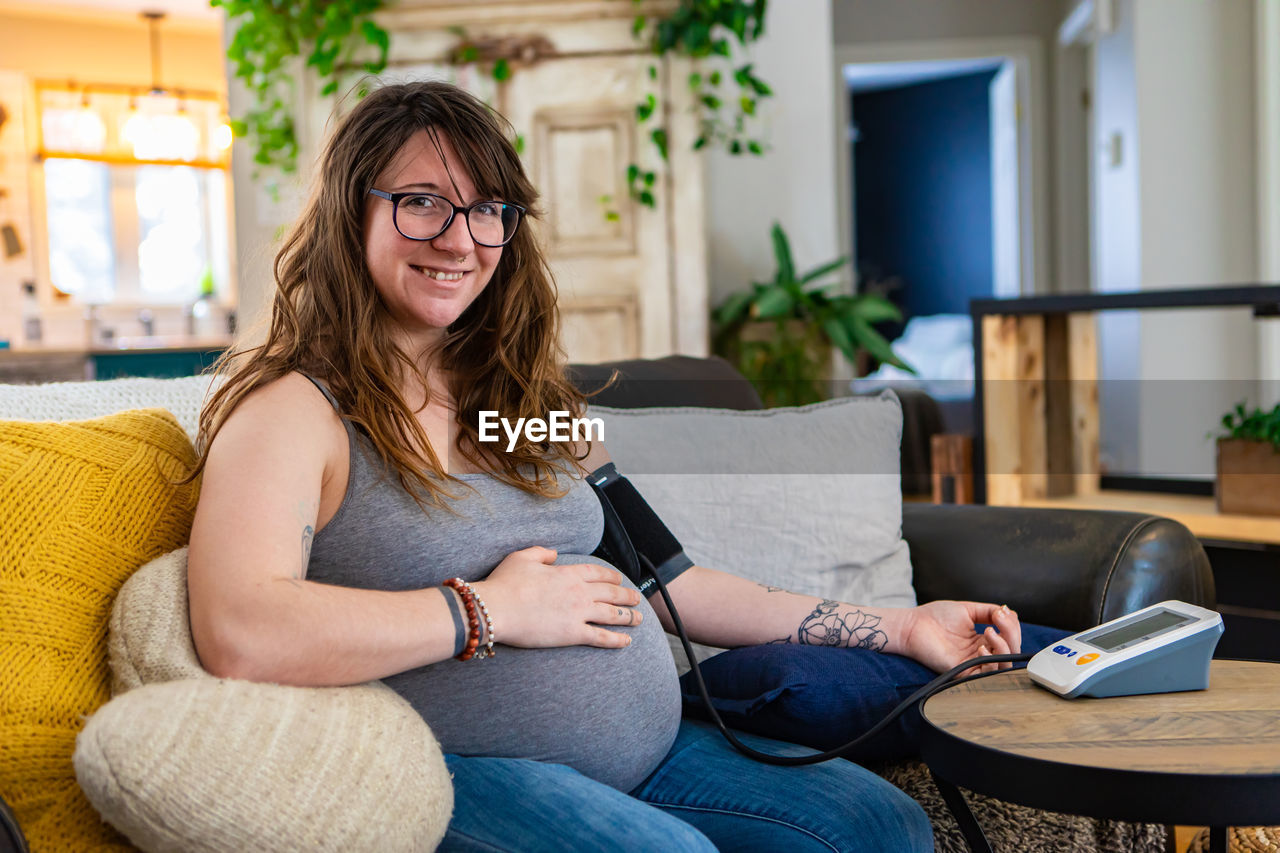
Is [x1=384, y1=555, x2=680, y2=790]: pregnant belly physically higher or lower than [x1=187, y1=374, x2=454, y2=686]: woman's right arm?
lower

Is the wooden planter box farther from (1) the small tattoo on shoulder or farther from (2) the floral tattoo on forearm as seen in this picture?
(1) the small tattoo on shoulder

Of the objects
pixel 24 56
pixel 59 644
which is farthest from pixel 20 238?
pixel 59 644

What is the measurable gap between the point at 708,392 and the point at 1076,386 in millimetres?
1288

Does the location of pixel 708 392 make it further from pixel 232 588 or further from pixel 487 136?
pixel 232 588

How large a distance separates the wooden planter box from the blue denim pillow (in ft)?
5.04

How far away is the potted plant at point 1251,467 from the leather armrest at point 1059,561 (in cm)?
104

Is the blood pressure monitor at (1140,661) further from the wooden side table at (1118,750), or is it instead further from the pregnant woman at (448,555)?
the pregnant woman at (448,555)

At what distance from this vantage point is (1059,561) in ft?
5.02

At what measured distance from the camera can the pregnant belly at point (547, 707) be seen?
3.36 ft

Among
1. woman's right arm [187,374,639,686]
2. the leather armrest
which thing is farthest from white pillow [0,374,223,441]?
the leather armrest

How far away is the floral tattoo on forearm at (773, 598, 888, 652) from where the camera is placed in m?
1.32

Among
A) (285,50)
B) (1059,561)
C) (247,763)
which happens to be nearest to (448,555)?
(247,763)

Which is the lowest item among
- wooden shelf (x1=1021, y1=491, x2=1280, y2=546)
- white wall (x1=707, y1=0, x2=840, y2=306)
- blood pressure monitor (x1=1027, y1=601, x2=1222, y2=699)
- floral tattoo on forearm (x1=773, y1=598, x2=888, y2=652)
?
wooden shelf (x1=1021, y1=491, x2=1280, y2=546)

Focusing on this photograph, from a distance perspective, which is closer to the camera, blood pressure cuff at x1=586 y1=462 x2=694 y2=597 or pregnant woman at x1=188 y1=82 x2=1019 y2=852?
pregnant woman at x1=188 y1=82 x2=1019 y2=852
